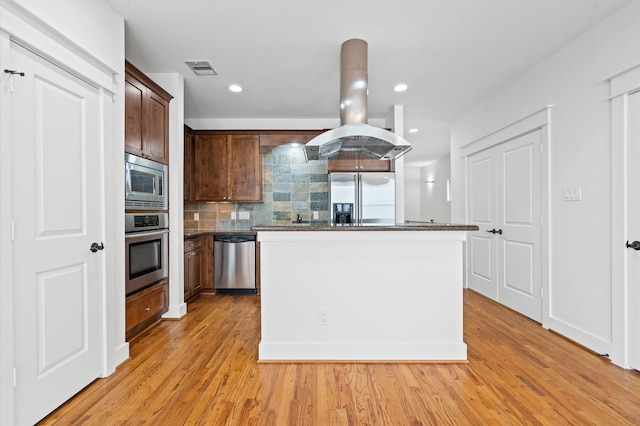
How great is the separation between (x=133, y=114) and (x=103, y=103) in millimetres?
562

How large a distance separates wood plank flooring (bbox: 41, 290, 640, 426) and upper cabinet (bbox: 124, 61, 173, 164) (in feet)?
5.65

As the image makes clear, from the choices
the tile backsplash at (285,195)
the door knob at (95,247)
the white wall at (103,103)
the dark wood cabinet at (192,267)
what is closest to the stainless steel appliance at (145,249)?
the white wall at (103,103)

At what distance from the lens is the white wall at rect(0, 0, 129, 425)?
A: 1.51 m

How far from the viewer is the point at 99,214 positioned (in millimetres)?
2162

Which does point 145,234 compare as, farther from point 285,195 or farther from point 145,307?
point 285,195

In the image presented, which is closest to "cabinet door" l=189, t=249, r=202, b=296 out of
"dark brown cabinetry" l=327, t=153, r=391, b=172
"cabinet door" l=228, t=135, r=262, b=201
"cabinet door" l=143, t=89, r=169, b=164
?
"cabinet door" l=228, t=135, r=262, b=201

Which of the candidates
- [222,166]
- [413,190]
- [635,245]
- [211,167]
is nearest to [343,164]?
[222,166]

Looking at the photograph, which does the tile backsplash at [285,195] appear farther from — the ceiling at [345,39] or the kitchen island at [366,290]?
the kitchen island at [366,290]

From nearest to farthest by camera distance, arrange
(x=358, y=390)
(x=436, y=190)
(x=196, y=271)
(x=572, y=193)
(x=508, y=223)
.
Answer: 1. (x=358, y=390)
2. (x=572, y=193)
3. (x=508, y=223)
4. (x=196, y=271)
5. (x=436, y=190)

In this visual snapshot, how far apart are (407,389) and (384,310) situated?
1.82 feet

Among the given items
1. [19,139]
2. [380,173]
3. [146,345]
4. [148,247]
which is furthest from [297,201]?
[19,139]

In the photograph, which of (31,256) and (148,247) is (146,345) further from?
(31,256)

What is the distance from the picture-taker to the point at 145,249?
2.88 m

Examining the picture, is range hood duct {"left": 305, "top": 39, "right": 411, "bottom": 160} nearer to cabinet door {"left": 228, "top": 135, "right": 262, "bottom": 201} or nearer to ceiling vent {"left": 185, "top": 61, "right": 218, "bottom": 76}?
ceiling vent {"left": 185, "top": 61, "right": 218, "bottom": 76}
